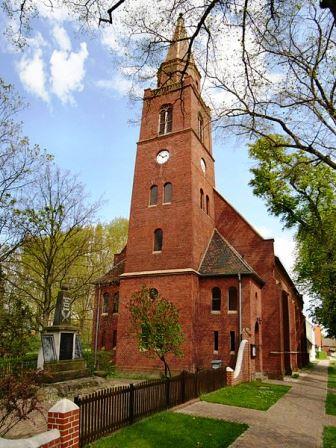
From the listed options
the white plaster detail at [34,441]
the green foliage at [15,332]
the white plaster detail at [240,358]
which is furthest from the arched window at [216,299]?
the white plaster detail at [34,441]

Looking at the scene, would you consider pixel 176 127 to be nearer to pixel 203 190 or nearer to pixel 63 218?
pixel 203 190

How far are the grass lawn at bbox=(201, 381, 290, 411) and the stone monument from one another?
530cm

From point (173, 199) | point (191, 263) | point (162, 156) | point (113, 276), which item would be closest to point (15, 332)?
point (191, 263)

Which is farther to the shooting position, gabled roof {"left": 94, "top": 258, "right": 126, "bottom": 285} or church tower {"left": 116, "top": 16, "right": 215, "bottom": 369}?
gabled roof {"left": 94, "top": 258, "right": 126, "bottom": 285}

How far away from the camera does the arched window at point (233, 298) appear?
22.7 m

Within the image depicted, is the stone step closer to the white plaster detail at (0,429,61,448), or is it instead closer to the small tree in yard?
the small tree in yard

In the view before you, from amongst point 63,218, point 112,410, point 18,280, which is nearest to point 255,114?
point 112,410

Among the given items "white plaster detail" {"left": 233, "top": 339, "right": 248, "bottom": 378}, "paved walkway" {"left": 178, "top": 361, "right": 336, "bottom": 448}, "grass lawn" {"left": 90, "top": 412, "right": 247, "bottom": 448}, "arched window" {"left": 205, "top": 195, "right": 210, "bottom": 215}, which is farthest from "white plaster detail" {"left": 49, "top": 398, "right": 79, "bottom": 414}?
"arched window" {"left": 205, "top": 195, "right": 210, "bottom": 215}

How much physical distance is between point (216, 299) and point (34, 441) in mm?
18391

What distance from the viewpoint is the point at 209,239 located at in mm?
26328

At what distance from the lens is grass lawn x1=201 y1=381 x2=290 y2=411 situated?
13047 mm

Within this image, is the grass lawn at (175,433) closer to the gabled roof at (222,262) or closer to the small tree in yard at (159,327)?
the small tree in yard at (159,327)

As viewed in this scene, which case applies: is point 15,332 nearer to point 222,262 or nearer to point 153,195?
point 222,262

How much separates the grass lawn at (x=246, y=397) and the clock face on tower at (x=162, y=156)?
1495 cm
